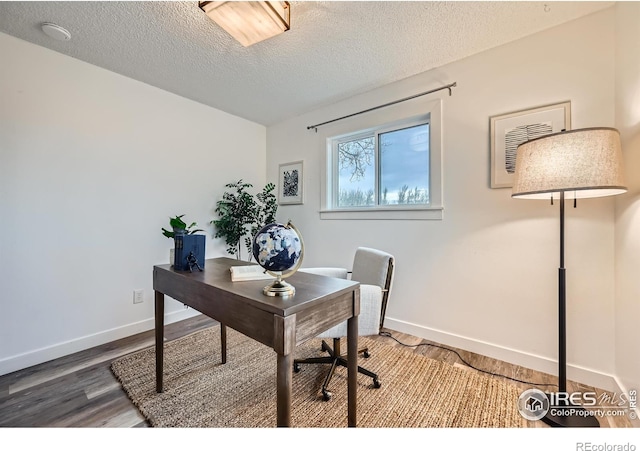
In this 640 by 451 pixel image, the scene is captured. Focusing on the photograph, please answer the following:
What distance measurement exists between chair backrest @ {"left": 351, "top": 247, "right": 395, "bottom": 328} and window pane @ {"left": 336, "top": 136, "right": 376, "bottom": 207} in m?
0.92

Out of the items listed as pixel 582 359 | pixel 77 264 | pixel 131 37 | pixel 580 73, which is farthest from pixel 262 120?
pixel 582 359

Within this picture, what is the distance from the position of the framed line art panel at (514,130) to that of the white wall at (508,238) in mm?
49

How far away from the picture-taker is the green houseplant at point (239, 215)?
3.07 metres

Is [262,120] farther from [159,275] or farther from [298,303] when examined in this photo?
[298,303]

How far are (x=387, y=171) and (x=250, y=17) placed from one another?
5.64ft

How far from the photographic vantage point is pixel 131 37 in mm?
1870

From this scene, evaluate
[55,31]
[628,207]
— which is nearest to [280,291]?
[628,207]

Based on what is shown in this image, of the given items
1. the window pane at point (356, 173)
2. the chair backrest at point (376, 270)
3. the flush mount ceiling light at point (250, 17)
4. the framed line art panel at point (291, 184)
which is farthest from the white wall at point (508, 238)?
the flush mount ceiling light at point (250, 17)

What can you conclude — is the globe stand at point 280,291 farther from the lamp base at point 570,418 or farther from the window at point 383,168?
the window at point 383,168

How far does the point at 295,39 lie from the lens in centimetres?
189

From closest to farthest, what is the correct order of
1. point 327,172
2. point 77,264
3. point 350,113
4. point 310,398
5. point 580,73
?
point 310,398 < point 580,73 < point 77,264 < point 350,113 < point 327,172

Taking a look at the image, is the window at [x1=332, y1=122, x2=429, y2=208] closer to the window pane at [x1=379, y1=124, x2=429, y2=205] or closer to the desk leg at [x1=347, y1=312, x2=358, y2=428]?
the window pane at [x1=379, y1=124, x2=429, y2=205]

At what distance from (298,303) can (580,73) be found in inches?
89.7

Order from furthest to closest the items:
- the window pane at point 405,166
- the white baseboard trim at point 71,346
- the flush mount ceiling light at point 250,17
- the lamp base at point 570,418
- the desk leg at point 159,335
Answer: the window pane at point 405,166 → the white baseboard trim at point 71,346 → the desk leg at point 159,335 → the flush mount ceiling light at point 250,17 → the lamp base at point 570,418
